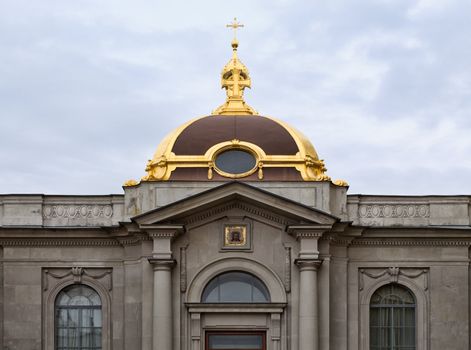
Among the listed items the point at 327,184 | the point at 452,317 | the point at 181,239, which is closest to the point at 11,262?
the point at 181,239

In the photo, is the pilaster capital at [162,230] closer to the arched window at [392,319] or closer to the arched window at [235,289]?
the arched window at [235,289]

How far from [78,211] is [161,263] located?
4.02m

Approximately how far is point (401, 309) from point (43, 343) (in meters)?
12.2

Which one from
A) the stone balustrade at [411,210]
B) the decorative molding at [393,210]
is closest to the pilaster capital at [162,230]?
the stone balustrade at [411,210]

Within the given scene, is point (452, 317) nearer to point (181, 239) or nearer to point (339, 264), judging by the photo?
point (339, 264)

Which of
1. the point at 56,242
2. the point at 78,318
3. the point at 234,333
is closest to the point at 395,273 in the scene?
the point at 234,333

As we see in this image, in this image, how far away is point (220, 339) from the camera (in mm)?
58969

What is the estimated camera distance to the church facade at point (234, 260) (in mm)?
58375

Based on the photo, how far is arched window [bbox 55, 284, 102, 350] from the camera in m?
60.1

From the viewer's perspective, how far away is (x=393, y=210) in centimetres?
6019

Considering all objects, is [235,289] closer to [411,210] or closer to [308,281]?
[308,281]

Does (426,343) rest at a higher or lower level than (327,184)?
lower

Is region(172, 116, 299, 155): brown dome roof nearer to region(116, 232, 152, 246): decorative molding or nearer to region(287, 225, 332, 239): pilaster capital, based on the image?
region(116, 232, 152, 246): decorative molding

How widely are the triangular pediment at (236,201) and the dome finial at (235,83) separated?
612cm
